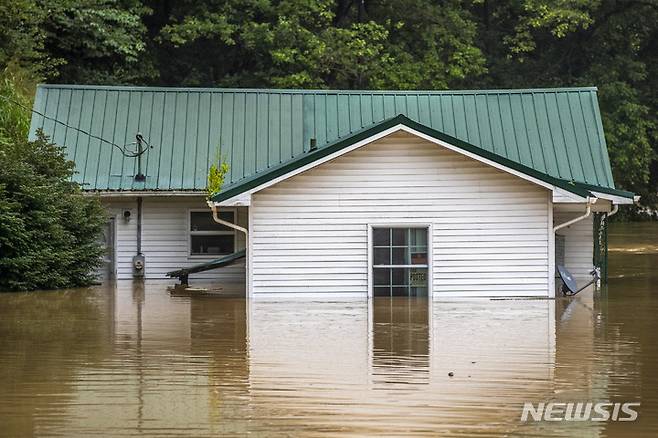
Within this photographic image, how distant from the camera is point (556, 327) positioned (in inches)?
798

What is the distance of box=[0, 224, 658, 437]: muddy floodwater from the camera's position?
39.6 feet

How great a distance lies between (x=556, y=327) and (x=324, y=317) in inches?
155

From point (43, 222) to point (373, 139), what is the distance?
23.7ft

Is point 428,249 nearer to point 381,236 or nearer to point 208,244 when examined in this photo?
point 381,236

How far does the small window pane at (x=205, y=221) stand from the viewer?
101 ft

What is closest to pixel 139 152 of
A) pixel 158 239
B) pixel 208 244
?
pixel 158 239

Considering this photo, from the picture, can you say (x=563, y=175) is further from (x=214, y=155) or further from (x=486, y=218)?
(x=214, y=155)

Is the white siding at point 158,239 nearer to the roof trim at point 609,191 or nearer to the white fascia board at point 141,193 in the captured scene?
the white fascia board at point 141,193

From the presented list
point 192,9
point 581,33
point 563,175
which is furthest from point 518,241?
point 581,33

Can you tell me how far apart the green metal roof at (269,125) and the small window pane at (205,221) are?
2.76 ft

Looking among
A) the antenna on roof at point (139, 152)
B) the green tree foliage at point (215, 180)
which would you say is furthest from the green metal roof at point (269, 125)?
the green tree foliage at point (215, 180)

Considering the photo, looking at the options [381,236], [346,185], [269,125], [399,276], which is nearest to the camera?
[346,185]

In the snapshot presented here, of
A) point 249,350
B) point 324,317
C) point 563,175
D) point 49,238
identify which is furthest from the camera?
point 563,175

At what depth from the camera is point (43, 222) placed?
87.6ft
